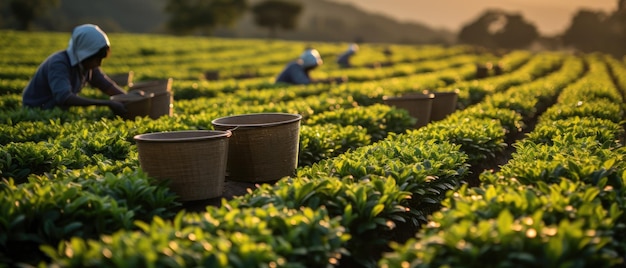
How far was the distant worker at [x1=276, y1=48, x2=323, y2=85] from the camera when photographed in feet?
41.8

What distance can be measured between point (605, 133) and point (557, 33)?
9848cm

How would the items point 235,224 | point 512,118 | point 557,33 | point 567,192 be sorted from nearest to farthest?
point 235,224, point 567,192, point 512,118, point 557,33

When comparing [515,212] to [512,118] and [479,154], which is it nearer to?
[479,154]

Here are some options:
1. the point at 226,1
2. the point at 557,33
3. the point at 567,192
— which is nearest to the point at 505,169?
the point at 567,192

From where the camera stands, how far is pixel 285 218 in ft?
11.0

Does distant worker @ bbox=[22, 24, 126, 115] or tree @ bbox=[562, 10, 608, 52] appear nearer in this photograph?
distant worker @ bbox=[22, 24, 126, 115]

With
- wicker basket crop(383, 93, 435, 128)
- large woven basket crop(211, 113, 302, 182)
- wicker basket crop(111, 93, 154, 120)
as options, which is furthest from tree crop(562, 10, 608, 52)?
large woven basket crop(211, 113, 302, 182)

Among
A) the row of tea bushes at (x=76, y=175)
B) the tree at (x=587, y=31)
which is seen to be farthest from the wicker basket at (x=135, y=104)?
the tree at (x=587, y=31)

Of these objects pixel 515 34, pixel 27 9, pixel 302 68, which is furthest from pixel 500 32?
pixel 302 68

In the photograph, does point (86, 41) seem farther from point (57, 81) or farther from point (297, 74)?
point (297, 74)

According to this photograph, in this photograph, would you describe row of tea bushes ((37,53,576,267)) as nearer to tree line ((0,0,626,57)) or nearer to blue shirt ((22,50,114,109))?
blue shirt ((22,50,114,109))

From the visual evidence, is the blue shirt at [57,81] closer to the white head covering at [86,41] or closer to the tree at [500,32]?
the white head covering at [86,41]

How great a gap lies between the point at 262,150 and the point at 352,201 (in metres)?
1.50

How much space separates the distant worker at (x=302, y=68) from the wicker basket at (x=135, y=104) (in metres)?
5.59
